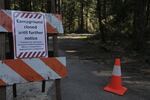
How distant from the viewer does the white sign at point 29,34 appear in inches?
251

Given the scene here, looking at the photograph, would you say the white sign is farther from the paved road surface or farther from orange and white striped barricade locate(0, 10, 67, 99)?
the paved road surface

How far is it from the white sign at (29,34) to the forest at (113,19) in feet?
1.58

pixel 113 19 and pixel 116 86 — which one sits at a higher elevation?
pixel 113 19

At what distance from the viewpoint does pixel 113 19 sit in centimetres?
3716

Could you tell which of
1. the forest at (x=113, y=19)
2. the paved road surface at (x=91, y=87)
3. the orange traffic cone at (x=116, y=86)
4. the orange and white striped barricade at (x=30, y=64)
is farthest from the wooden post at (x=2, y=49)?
the orange traffic cone at (x=116, y=86)

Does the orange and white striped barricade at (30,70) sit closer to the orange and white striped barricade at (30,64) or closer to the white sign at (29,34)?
the orange and white striped barricade at (30,64)

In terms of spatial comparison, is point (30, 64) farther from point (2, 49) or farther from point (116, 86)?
point (116, 86)

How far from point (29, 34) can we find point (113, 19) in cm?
3108

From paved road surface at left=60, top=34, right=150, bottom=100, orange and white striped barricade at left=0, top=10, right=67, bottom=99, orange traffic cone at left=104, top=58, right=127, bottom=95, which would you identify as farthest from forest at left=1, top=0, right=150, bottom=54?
orange traffic cone at left=104, top=58, right=127, bottom=95

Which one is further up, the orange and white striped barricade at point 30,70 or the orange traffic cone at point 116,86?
the orange and white striped barricade at point 30,70

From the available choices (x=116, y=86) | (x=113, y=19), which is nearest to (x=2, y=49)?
(x=116, y=86)

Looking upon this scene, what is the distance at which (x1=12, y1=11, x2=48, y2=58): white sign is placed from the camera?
251 inches

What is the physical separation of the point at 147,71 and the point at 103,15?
2043 centimetres

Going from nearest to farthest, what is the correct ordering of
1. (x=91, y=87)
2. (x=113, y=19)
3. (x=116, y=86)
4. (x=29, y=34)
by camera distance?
(x=29, y=34), (x=116, y=86), (x=91, y=87), (x=113, y=19)
